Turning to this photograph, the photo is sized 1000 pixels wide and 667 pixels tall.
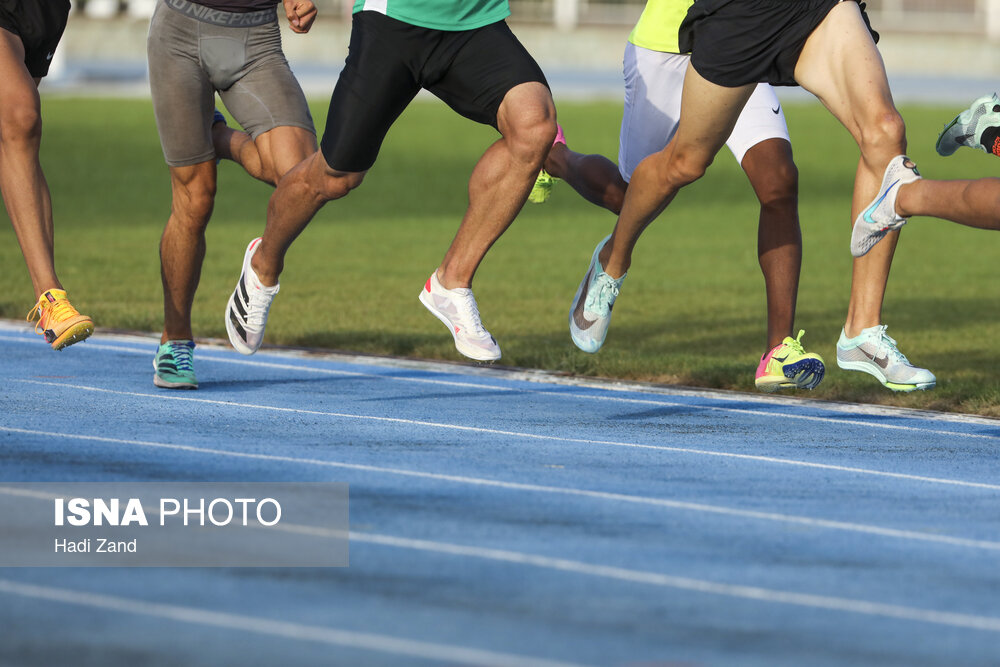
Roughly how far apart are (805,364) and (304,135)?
8.14 feet

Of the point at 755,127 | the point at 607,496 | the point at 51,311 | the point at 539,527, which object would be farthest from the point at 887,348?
the point at 51,311

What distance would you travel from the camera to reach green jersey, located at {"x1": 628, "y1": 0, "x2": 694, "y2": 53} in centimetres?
831

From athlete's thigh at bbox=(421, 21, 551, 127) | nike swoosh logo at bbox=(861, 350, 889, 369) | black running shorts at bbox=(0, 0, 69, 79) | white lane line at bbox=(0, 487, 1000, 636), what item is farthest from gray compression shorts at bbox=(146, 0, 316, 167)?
white lane line at bbox=(0, 487, 1000, 636)

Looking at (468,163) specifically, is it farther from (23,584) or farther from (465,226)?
(23,584)

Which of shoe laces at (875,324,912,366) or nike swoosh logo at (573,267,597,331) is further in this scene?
nike swoosh logo at (573,267,597,331)

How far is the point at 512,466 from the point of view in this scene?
21.8ft

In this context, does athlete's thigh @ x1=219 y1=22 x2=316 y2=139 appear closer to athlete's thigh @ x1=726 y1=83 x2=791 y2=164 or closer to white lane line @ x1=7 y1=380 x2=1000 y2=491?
white lane line @ x1=7 y1=380 x2=1000 y2=491

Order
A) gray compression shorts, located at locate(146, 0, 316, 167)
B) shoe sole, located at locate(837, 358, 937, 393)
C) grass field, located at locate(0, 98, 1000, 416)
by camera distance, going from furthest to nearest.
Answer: grass field, located at locate(0, 98, 1000, 416), gray compression shorts, located at locate(146, 0, 316, 167), shoe sole, located at locate(837, 358, 937, 393)

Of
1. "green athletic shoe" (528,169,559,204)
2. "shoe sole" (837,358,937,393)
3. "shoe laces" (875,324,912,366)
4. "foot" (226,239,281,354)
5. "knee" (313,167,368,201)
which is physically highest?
"knee" (313,167,368,201)

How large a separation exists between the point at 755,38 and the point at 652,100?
1320mm

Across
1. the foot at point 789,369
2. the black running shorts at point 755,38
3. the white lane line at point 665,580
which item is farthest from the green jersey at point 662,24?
the white lane line at point 665,580

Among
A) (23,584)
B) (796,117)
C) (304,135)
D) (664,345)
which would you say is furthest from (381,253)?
(796,117)

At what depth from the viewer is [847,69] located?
7.05 metres

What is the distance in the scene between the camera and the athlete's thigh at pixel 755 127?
7.97m
